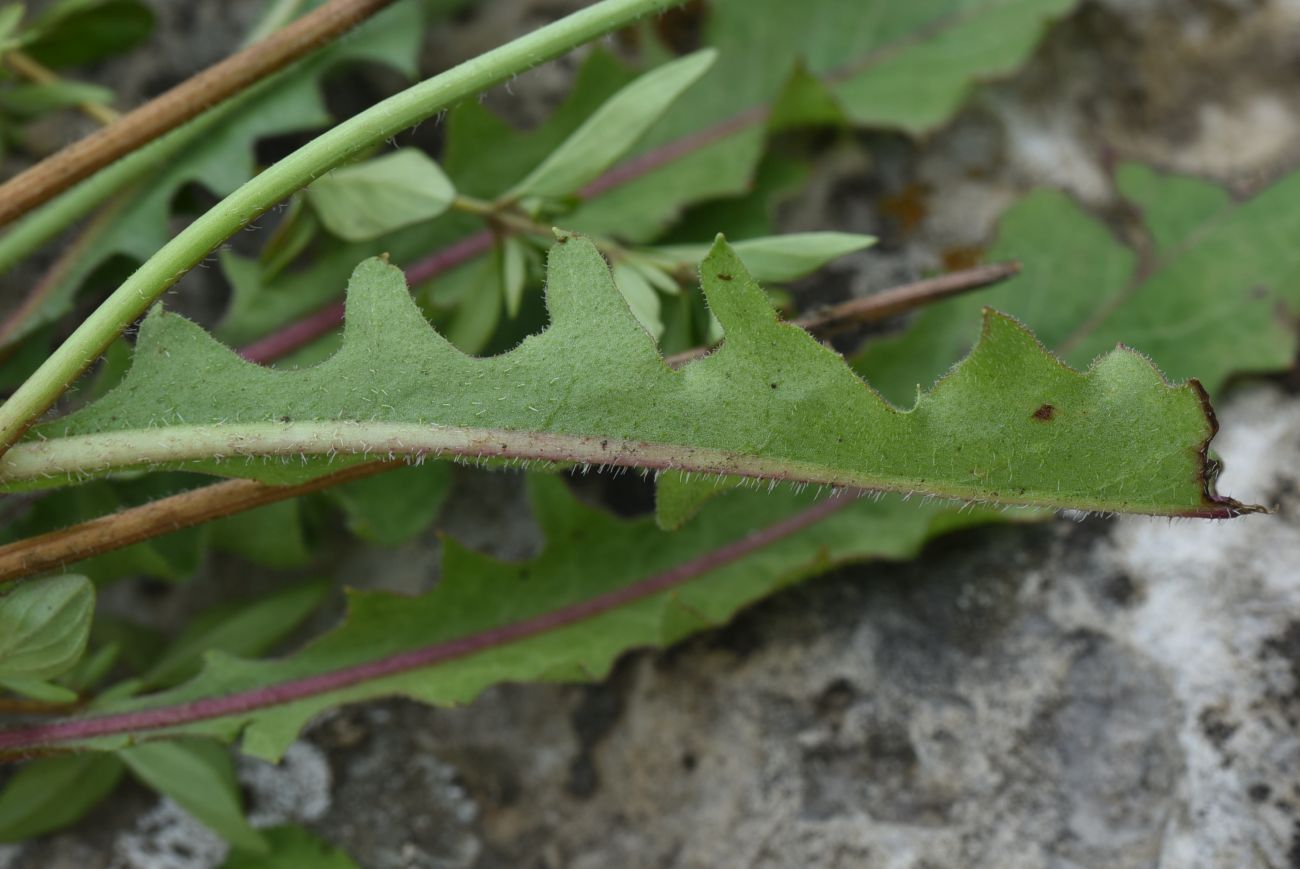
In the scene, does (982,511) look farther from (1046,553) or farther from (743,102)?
(743,102)

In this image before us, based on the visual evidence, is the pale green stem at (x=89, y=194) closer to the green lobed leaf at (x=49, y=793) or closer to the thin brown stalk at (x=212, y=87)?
the thin brown stalk at (x=212, y=87)

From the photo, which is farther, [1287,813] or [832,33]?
[832,33]

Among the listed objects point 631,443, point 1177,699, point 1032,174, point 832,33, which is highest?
point 832,33

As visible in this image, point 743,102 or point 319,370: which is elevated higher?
point 743,102

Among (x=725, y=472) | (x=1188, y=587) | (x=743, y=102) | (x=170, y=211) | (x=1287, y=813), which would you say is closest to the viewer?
(x=725, y=472)

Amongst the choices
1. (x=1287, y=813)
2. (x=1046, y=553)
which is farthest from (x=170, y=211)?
(x=1287, y=813)

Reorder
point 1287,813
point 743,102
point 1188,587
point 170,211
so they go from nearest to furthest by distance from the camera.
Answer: point 1287,813, point 1188,587, point 170,211, point 743,102
